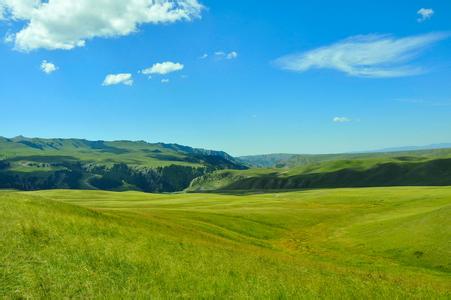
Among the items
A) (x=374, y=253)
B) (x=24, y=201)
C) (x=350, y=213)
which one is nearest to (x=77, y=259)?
(x=24, y=201)

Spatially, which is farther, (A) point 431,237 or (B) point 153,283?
(A) point 431,237

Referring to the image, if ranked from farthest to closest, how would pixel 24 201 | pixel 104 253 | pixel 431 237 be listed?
pixel 431 237 → pixel 24 201 → pixel 104 253

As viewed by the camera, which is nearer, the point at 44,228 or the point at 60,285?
the point at 60,285

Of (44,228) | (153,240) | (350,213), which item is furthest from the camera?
(350,213)

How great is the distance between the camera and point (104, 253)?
67.1ft

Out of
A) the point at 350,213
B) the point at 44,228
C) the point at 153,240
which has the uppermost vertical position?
the point at 44,228

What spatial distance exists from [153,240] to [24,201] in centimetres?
1129

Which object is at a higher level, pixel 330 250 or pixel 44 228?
pixel 44 228

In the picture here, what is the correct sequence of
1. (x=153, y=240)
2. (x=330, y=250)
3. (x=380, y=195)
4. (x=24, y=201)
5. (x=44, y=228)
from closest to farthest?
(x=44, y=228) < (x=153, y=240) < (x=24, y=201) < (x=330, y=250) < (x=380, y=195)

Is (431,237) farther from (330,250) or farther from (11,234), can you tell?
(11,234)

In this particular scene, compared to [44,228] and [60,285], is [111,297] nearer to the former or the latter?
[60,285]

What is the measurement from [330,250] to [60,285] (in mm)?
43330

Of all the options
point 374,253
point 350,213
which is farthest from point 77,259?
point 350,213

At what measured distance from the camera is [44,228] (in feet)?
75.5
